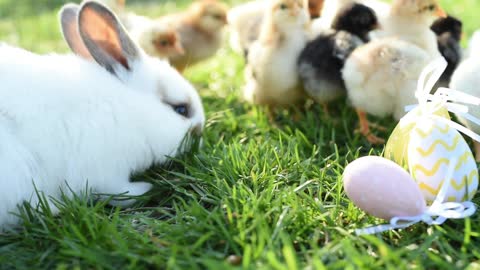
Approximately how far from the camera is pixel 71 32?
10.2 feet

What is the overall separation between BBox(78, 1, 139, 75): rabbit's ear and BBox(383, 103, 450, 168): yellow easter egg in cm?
123

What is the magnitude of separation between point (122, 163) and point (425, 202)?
123 cm

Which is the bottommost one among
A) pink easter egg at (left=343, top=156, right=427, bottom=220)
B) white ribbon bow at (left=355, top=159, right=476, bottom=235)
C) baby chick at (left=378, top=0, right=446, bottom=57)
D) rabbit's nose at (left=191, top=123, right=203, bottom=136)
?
white ribbon bow at (left=355, top=159, right=476, bottom=235)

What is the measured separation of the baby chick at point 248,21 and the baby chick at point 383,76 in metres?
1.09

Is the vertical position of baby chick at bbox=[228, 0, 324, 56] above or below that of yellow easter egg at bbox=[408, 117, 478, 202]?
above

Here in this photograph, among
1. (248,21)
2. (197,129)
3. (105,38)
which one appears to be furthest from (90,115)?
(248,21)

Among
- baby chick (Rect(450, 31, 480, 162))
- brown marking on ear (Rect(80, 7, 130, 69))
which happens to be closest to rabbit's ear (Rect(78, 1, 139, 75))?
brown marking on ear (Rect(80, 7, 130, 69))

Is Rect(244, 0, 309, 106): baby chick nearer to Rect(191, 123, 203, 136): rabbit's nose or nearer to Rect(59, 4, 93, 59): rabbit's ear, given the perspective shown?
Rect(191, 123, 203, 136): rabbit's nose

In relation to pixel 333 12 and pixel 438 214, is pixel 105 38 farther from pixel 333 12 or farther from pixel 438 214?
pixel 438 214

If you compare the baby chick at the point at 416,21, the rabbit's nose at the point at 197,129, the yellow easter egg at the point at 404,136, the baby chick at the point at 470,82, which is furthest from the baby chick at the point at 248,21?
the yellow easter egg at the point at 404,136

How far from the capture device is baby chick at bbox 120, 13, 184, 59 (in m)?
4.43

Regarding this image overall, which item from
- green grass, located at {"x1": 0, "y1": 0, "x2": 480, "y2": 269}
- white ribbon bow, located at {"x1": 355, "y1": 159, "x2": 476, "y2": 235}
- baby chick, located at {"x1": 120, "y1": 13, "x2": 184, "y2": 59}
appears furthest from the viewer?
baby chick, located at {"x1": 120, "y1": 13, "x2": 184, "y2": 59}

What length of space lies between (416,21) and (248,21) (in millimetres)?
1392

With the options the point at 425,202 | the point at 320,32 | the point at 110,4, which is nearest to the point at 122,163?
the point at 425,202
